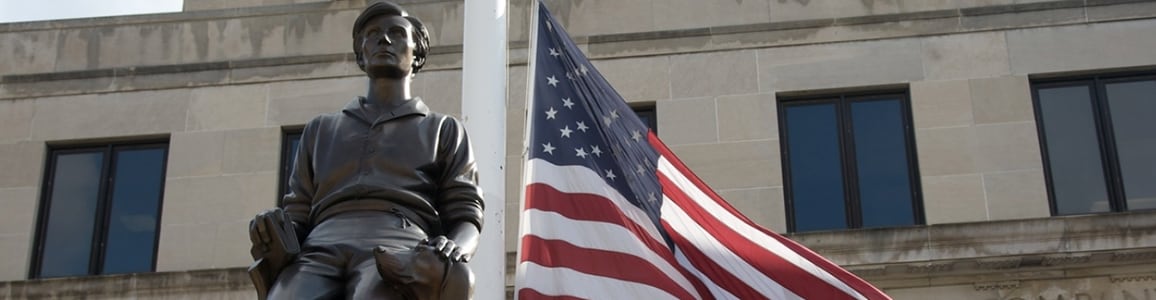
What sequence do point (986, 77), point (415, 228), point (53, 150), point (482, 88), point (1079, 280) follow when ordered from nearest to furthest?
point (415, 228), point (482, 88), point (1079, 280), point (986, 77), point (53, 150)

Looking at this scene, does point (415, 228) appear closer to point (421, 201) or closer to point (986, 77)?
point (421, 201)

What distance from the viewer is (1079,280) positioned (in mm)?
18938

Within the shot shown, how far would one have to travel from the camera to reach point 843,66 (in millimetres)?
20812

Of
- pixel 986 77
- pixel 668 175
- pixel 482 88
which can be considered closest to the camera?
pixel 482 88

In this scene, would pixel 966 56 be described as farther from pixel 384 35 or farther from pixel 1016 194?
pixel 384 35

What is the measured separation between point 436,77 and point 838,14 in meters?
5.20

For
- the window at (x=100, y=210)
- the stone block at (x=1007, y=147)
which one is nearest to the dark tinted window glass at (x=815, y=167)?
the stone block at (x=1007, y=147)

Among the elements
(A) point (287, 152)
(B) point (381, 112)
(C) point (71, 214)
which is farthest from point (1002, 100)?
(B) point (381, 112)

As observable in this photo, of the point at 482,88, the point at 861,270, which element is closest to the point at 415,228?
the point at 482,88

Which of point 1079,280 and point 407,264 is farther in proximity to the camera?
point 1079,280

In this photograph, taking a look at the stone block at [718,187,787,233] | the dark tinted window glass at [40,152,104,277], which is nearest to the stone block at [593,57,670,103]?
the stone block at [718,187,787,233]

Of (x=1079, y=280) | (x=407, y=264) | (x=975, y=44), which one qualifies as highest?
(x=975, y=44)

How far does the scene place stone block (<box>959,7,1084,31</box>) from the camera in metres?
20.6

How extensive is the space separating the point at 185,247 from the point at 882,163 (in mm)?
8722
